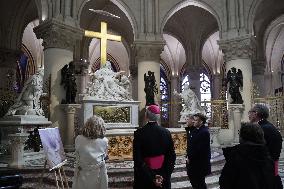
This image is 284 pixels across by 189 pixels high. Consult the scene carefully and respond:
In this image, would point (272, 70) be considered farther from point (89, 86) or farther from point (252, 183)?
point (252, 183)

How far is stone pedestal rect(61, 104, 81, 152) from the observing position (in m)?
12.3

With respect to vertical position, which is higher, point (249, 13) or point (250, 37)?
point (249, 13)

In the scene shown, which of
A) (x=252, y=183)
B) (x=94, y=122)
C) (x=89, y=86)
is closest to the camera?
(x=252, y=183)

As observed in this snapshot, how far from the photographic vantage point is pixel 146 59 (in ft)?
51.5

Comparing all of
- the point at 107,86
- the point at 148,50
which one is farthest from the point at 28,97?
the point at 148,50

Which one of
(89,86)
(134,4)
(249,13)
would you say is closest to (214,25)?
(249,13)

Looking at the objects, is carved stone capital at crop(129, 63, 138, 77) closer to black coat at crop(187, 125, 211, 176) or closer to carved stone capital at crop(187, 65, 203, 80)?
carved stone capital at crop(187, 65, 203, 80)

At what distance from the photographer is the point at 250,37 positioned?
47.0 feet

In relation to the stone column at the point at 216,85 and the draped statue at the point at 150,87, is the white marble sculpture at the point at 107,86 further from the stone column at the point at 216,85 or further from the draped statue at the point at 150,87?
the stone column at the point at 216,85

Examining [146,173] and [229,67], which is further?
[229,67]

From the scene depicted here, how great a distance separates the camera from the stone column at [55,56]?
12.4m

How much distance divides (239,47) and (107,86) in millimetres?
6777

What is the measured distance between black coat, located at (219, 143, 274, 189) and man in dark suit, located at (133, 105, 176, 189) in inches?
39.0

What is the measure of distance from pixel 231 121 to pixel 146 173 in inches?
459
